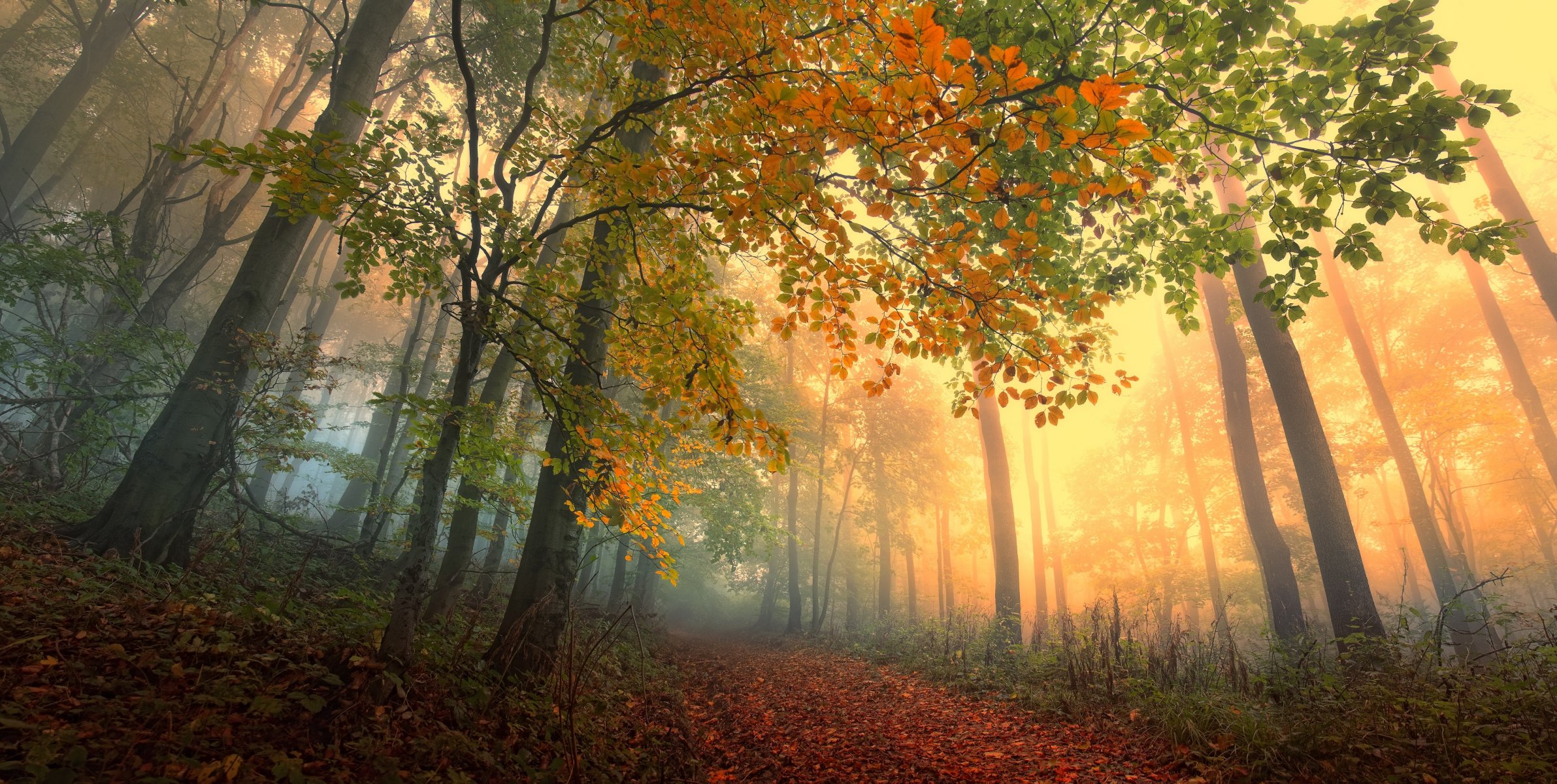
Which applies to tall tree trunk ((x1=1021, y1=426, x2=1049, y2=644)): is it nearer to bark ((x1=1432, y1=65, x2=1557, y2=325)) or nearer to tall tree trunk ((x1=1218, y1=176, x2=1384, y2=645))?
bark ((x1=1432, y1=65, x2=1557, y2=325))

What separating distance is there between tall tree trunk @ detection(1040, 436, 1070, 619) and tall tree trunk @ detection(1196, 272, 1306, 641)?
1681 centimetres

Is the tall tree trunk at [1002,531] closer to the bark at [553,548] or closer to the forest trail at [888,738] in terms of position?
the forest trail at [888,738]

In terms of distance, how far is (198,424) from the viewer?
4.93m

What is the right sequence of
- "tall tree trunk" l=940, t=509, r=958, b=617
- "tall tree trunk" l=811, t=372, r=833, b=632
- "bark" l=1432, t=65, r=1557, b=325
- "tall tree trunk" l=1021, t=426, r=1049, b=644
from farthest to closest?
1. "tall tree trunk" l=940, t=509, r=958, b=617
2. "tall tree trunk" l=1021, t=426, r=1049, b=644
3. "tall tree trunk" l=811, t=372, r=833, b=632
4. "bark" l=1432, t=65, r=1557, b=325

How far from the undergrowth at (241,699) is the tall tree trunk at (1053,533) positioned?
83.6 feet

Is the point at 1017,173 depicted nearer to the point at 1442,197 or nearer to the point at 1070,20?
the point at 1070,20

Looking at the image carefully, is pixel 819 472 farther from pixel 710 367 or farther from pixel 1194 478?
pixel 710 367

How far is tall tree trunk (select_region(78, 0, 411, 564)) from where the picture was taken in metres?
4.58

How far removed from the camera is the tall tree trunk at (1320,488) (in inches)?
237

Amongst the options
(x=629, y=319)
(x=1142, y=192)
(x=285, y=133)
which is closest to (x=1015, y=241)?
(x=1142, y=192)

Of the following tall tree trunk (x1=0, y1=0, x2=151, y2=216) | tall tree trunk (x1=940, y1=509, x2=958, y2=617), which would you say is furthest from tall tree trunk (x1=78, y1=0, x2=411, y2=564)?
tall tree trunk (x1=940, y1=509, x2=958, y2=617)

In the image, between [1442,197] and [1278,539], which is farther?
[1442,197]

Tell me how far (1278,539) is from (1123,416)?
1799 centimetres

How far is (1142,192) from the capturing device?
2.97 m
